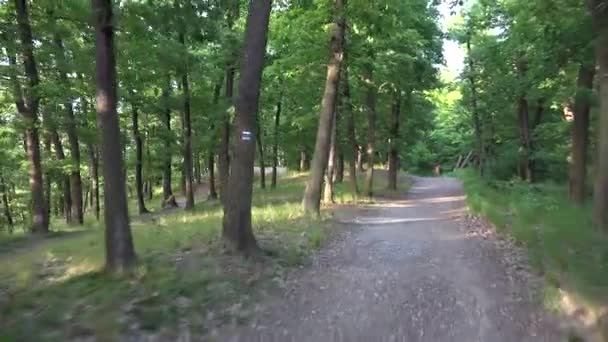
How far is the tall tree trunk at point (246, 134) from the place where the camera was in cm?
951

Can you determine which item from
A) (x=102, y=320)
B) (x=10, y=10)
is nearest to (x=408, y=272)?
(x=102, y=320)

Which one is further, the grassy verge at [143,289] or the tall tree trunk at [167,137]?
the tall tree trunk at [167,137]

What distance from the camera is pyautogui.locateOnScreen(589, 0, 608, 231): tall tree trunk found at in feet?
30.5

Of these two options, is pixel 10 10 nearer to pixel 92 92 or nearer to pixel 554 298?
pixel 92 92

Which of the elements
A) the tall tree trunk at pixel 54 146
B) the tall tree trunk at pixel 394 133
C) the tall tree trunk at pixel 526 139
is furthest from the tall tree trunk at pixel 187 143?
the tall tree trunk at pixel 526 139

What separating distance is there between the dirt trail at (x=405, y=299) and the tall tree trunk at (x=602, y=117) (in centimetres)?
182

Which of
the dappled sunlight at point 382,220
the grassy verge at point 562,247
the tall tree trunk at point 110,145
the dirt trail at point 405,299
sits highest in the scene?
the tall tree trunk at point 110,145

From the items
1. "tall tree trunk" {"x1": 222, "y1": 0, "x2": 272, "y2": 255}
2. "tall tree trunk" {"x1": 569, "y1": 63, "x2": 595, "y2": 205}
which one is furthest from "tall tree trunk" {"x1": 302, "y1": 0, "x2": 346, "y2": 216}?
"tall tree trunk" {"x1": 569, "y1": 63, "x2": 595, "y2": 205}

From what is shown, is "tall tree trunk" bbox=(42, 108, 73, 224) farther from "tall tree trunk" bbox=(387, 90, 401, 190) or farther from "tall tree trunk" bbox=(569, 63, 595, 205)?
"tall tree trunk" bbox=(569, 63, 595, 205)

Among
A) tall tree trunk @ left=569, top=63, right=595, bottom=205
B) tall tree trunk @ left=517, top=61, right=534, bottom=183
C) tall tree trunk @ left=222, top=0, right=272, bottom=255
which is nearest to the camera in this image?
tall tree trunk @ left=222, top=0, right=272, bottom=255

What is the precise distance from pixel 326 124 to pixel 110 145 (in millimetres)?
9346

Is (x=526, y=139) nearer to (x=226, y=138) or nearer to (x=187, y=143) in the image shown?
(x=226, y=138)

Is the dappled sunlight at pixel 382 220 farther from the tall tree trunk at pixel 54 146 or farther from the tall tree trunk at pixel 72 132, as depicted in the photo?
the tall tree trunk at pixel 54 146

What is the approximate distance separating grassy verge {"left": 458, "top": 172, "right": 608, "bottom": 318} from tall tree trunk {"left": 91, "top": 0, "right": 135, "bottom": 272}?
18.6ft
